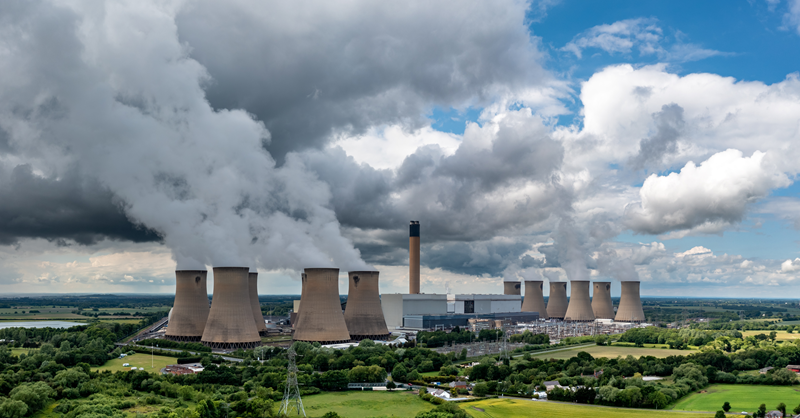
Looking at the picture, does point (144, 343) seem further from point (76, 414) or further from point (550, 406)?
point (550, 406)

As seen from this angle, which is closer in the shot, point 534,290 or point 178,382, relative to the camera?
point 178,382

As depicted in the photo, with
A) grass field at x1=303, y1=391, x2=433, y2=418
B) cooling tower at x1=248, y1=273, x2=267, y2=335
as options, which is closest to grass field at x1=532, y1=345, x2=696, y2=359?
grass field at x1=303, y1=391, x2=433, y2=418

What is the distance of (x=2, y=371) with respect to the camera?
39.9m

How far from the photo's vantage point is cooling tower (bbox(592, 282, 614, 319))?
92938 mm

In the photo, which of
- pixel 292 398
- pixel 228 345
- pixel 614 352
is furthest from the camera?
pixel 614 352

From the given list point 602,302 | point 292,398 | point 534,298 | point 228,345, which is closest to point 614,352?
point 228,345

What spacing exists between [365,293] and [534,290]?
47373 millimetres

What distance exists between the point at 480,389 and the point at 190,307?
32.4m

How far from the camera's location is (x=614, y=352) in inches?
2282

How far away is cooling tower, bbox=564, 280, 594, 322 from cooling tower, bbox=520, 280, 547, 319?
255 inches

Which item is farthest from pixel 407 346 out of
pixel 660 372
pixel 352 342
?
pixel 660 372

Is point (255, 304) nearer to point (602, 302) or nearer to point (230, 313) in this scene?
point (230, 313)

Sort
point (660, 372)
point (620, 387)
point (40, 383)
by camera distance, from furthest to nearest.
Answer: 1. point (660, 372)
2. point (620, 387)
3. point (40, 383)

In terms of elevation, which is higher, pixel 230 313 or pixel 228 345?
pixel 230 313
